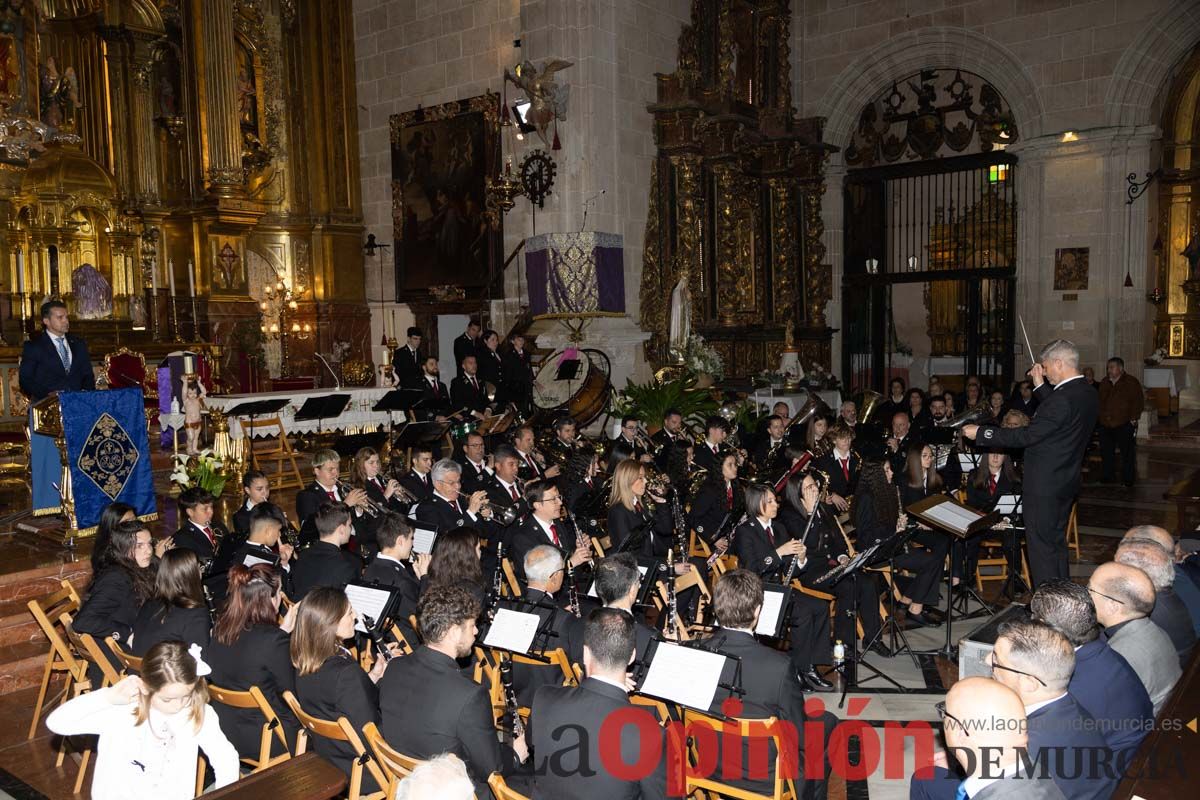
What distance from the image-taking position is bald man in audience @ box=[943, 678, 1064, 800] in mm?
2752

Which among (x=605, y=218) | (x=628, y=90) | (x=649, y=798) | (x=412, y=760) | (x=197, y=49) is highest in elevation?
(x=197, y=49)

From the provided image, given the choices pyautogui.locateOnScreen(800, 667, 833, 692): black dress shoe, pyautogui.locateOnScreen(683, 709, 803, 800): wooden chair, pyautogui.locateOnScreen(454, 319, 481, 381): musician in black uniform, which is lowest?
pyautogui.locateOnScreen(800, 667, 833, 692): black dress shoe

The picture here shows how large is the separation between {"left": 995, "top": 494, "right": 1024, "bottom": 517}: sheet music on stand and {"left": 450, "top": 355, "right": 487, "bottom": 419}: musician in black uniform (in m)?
6.20

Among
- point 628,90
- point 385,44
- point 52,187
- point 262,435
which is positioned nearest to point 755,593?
point 262,435

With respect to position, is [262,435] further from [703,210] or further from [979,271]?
[979,271]

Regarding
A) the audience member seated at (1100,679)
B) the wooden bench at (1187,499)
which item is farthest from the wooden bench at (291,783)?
the wooden bench at (1187,499)

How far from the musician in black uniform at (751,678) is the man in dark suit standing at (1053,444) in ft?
8.48

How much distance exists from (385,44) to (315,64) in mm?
1330

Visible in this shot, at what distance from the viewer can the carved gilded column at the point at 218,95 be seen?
14648mm

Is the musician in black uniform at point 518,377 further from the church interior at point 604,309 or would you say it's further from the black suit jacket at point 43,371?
the black suit jacket at point 43,371

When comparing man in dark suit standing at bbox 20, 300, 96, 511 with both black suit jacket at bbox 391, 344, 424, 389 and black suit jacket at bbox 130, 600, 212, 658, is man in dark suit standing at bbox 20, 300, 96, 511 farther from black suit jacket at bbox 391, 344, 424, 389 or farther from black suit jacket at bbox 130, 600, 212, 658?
black suit jacket at bbox 391, 344, 424, 389

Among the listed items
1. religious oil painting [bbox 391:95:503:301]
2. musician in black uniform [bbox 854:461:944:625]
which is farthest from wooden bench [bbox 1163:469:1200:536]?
religious oil painting [bbox 391:95:503:301]

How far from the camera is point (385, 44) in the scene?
16.3 meters

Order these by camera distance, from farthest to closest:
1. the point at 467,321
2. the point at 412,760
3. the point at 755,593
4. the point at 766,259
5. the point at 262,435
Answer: the point at 766,259, the point at 467,321, the point at 262,435, the point at 755,593, the point at 412,760
